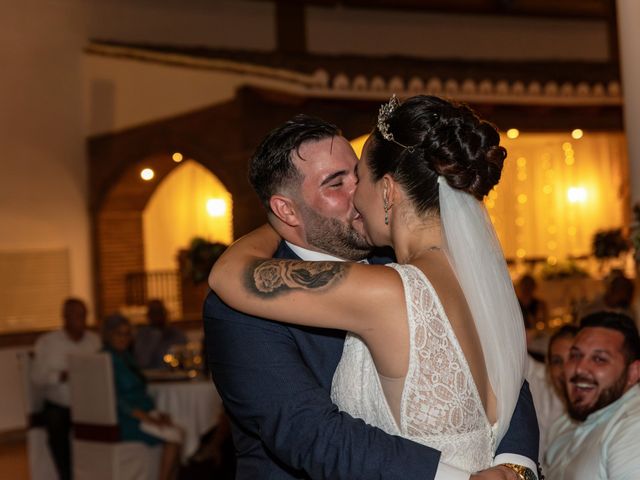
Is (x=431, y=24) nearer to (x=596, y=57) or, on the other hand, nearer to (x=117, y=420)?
(x=596, y=57)

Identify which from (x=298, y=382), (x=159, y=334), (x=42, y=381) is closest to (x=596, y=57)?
(x=159, y=334)

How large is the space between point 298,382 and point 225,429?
5580 mm

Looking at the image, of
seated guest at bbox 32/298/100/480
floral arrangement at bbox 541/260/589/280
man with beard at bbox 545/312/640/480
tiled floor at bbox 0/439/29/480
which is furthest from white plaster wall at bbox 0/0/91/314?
man with beard at bbox 545/312/640/480

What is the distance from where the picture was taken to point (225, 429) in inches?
294

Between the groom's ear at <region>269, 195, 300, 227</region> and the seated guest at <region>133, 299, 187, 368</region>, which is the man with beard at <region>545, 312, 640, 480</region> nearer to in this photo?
the groom's ear at <region>269, 195, 300, 227</region>

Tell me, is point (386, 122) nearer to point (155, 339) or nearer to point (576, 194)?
point (155, 339)

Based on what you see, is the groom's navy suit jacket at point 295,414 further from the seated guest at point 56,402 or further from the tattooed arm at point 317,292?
the seated guest at point 56,402

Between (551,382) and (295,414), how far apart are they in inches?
112

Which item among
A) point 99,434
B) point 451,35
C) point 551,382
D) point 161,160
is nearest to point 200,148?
point 161,160

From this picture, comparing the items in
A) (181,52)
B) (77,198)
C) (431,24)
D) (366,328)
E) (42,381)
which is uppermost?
(431,24)

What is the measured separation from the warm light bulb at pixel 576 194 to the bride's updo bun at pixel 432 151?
637 inches

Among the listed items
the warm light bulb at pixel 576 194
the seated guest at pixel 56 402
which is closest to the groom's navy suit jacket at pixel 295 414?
the seated guest at pixel 56 402

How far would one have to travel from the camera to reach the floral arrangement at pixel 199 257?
8508 millimetres

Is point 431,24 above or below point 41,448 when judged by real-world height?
above
